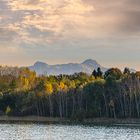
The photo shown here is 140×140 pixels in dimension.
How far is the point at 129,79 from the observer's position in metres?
108

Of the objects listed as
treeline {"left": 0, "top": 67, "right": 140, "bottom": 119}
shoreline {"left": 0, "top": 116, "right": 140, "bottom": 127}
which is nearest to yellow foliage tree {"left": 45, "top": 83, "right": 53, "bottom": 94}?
treeline {"left": 0, "top": 67, "right": 140, "bottom": 119}

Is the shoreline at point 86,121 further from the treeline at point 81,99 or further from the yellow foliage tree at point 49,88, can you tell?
the yellow foliage tree at point 49,88

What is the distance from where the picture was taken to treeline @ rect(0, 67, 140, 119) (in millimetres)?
108438

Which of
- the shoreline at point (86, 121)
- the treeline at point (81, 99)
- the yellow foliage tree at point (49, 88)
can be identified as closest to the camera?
the shoreline at point (86, 121)

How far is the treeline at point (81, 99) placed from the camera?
356 feet

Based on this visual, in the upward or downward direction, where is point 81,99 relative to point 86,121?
upward

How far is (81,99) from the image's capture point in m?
117

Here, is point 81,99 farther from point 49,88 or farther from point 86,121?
point 49,88

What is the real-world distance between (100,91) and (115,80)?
13.8ft

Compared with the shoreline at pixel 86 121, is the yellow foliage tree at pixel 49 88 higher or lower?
higher

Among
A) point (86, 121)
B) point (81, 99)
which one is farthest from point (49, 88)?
point (86, 121)

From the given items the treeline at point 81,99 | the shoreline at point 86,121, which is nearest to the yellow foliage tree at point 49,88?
the treeline at point 81,99

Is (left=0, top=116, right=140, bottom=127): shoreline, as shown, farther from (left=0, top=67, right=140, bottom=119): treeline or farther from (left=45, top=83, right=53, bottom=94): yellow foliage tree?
(left=45, top=83, right=53, bottom=94): yellow foliage tree

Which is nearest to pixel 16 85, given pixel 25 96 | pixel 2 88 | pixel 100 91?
pixel 2 88
